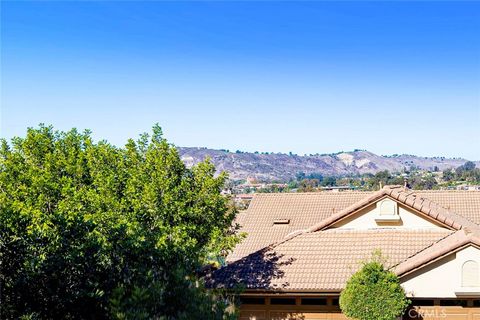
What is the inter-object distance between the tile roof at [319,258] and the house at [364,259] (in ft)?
0.11

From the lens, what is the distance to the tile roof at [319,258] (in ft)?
57.4

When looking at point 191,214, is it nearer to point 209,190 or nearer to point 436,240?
point 209,190

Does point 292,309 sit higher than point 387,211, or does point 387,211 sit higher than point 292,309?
point 387,211

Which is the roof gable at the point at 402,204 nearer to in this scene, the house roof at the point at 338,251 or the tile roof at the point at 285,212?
the house roof at the point at 338,251

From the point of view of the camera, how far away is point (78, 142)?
20.9 m

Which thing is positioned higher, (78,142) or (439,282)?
→ (78,142)

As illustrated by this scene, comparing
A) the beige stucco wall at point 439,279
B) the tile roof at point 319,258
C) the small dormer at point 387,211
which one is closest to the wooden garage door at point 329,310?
the beige stucco wall at point 439,279

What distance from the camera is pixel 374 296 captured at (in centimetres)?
1570

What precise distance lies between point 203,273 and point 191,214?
369 cm

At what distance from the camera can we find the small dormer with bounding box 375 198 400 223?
787 inches

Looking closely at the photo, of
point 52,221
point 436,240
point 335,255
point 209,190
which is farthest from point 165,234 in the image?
point 436,240

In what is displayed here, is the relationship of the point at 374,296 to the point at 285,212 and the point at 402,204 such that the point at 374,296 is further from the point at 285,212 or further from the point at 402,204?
the point at 285,212

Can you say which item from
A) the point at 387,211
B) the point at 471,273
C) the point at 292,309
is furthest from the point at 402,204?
the point at 292,309

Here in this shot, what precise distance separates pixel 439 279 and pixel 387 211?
387 cm
